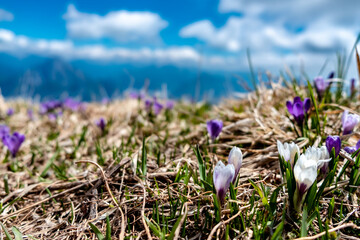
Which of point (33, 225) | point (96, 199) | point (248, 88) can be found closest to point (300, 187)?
point (96, 199)

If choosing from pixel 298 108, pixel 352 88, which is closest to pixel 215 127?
pixel 298 108

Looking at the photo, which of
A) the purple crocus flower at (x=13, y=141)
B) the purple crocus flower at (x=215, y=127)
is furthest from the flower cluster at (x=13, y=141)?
the purple crocus flower at (x=215, y=127)

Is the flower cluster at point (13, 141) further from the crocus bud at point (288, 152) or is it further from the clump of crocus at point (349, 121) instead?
the clump of crocus at point (349, 121)

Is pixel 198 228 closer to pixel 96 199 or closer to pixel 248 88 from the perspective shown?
pixel 96 199

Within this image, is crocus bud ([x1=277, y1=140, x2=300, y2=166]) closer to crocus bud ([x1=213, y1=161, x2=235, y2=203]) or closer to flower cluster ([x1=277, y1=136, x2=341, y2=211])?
flower cluster ([x1=277, y1=136, x2=341, y2=211])

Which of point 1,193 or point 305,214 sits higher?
point 305,214

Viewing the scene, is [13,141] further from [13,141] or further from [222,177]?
[222,177]
